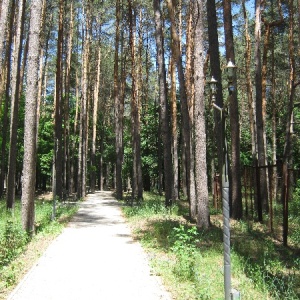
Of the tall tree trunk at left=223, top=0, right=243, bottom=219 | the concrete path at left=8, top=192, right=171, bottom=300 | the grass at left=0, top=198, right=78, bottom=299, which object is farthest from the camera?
the tall tree trunk at left=223, top=0, right=243, bottom=219

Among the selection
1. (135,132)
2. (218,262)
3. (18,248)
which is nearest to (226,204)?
(218,262)

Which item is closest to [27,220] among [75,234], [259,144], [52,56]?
[75,234]

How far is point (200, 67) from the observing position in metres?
11.1

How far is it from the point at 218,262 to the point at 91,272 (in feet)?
8.34

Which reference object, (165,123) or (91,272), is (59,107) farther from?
(91,272)

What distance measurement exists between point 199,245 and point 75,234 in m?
3.96

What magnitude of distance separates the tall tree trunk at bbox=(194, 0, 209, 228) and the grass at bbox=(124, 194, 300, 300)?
0.72 metres

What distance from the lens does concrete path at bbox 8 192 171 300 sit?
5.65m

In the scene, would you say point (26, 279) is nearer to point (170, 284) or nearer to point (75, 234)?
point (170, 284)

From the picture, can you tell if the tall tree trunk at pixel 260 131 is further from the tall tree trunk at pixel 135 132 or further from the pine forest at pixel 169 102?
the tall tree trunk at pixel 135 132

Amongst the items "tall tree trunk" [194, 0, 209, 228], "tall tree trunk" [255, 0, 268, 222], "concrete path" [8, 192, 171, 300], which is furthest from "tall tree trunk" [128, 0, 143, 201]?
"concrete path" [8, 192, 171, 300]

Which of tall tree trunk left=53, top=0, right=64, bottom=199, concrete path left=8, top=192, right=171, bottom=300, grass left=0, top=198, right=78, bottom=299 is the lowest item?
concrete path left=8, top=192, right=171, bottom=300

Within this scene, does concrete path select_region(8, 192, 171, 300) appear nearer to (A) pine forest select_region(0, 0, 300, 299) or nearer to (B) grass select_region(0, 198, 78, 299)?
(B) grass select_region(0, 198, 78, 299)

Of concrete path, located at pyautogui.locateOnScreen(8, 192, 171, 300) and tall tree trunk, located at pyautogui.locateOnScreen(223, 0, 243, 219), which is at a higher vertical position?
tall tree trunk, located at pyautogui.locateOnScreen(223, 0, 243, 219)
